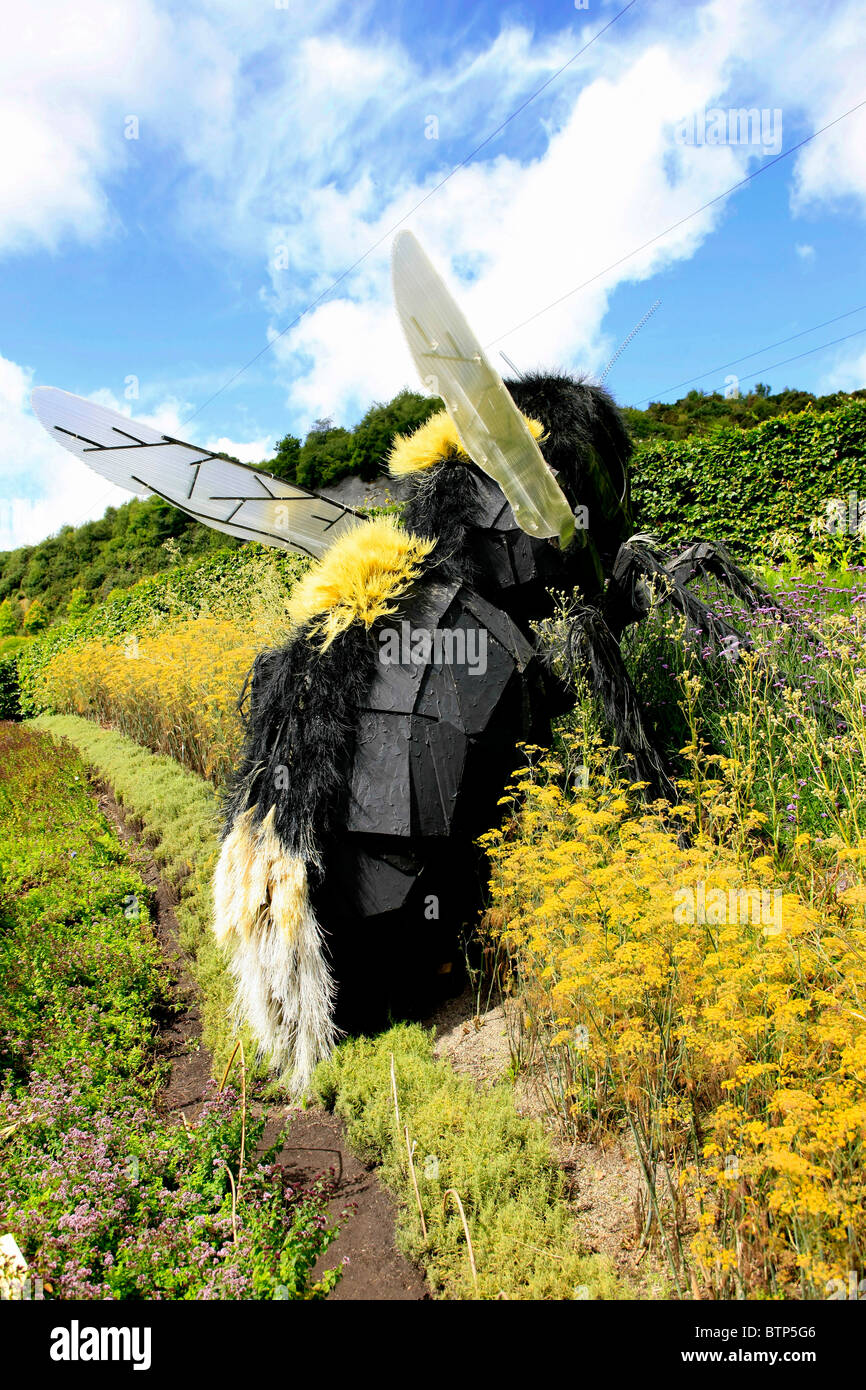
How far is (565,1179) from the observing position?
7.23 ft

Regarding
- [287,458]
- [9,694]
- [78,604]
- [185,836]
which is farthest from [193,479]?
[78,604]

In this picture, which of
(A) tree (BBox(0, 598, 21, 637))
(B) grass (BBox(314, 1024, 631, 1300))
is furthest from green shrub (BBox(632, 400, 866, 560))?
(A) tree (BBox(0, 598, 21, 637))

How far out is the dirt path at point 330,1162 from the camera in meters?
2.05

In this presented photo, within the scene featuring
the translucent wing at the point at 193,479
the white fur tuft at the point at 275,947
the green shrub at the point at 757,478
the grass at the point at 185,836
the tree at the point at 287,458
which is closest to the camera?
the white fur tuft at the point at 275,947

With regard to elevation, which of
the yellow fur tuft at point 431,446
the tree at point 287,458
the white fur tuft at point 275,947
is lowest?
the white fur tuft at point 275,947

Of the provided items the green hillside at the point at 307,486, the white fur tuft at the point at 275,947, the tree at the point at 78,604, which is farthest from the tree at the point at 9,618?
the white fur tuft at the point at 275,947

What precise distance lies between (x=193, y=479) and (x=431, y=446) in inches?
40.6

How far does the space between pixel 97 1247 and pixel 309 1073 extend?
90 centimetres

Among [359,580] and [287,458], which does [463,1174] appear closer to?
[359,580]

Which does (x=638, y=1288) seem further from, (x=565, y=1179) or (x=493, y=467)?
(x=493, y=467)

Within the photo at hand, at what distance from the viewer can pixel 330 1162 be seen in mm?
2574

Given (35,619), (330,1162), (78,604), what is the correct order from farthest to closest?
(35,619), (78,604), (330,1162)

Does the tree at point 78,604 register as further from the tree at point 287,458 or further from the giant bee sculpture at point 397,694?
the giant bee sculpture at point 397,694
